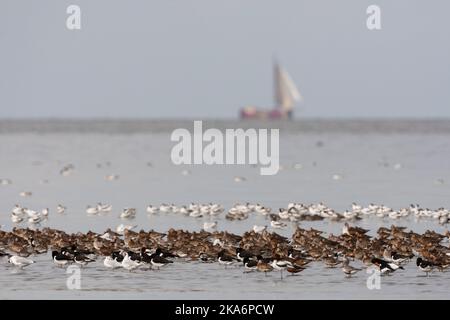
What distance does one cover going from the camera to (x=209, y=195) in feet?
150

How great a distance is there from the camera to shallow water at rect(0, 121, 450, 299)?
934 inches

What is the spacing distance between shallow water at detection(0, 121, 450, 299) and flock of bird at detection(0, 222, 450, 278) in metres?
0.27

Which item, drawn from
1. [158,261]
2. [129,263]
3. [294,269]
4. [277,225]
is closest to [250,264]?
[294,269]

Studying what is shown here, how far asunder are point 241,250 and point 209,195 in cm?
1967

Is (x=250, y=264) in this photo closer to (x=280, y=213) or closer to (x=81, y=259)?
(x=81, y=259)

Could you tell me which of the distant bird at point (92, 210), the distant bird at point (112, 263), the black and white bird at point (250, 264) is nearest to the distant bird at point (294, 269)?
the black and white bird at point (250, 264)

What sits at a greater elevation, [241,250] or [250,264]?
[241,250]

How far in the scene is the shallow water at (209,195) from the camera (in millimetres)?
23734

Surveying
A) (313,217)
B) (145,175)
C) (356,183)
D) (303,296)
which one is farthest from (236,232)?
(145,175)

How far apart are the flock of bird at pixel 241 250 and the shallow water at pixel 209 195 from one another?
0.27 meters

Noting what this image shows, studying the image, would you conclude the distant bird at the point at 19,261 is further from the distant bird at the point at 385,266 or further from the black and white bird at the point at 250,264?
the distant bird at the point at 385,266

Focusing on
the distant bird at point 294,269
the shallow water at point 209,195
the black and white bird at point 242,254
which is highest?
the black and white bird at point 242,254

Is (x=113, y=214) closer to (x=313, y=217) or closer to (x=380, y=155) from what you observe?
(x=313, y=217)

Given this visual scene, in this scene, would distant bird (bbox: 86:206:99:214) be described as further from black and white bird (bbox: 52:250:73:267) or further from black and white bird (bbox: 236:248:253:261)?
black and white bird (bbox: 236:248:253:261)
